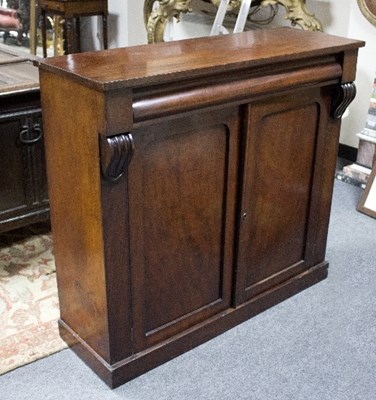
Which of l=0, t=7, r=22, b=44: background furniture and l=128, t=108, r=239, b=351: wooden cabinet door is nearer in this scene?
l=128, t=108, r=239, b=351: wooden cabinet door

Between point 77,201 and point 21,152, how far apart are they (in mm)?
876

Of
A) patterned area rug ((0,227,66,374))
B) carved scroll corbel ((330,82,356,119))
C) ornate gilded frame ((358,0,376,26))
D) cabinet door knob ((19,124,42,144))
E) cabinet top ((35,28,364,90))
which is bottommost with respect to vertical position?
patterned area rug ((0,227,66,374))

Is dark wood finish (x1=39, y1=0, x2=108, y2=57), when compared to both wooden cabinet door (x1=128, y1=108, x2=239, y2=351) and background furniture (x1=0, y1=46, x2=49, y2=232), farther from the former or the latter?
wooden cabinet door (x1=128, y1=108, x2=239, y2=351)

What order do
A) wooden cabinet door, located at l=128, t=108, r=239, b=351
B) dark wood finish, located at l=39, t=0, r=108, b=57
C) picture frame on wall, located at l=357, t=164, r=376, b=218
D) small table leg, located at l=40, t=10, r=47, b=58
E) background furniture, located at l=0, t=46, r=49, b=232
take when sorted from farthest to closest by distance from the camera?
small table leg, located at l=40, t=10, r=47, b=58 < dark wood finish, located at l=39, t=0, r=108, b=57 < picture frame on wall, located at l=357, t=164, r=376, b=218 < background furniture, located at l=0, t=46, r=49, b=232 < wooden cabinet door, located at l=128, t=108, r=239, b=351

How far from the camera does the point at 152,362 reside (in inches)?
80.4

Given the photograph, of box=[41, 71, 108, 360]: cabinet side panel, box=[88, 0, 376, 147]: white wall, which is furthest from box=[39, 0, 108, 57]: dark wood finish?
box=[41, 71, 108, 360]: cabinet side panel

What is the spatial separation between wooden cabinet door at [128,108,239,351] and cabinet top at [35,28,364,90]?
6.3 inches

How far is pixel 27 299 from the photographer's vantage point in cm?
243

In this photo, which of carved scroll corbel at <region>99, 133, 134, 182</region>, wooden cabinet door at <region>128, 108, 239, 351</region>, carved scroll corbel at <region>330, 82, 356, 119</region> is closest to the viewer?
carved scroll corbel at <region>99, 133, 134, 182</region>

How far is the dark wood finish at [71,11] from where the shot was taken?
5.28 metres

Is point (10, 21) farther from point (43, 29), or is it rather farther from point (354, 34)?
point (354, 34)

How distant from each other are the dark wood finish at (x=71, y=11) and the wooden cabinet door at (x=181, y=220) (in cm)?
376

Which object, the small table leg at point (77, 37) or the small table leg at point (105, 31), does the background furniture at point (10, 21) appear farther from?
the small table leg at point (105, 31)

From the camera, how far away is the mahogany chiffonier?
1725mm
